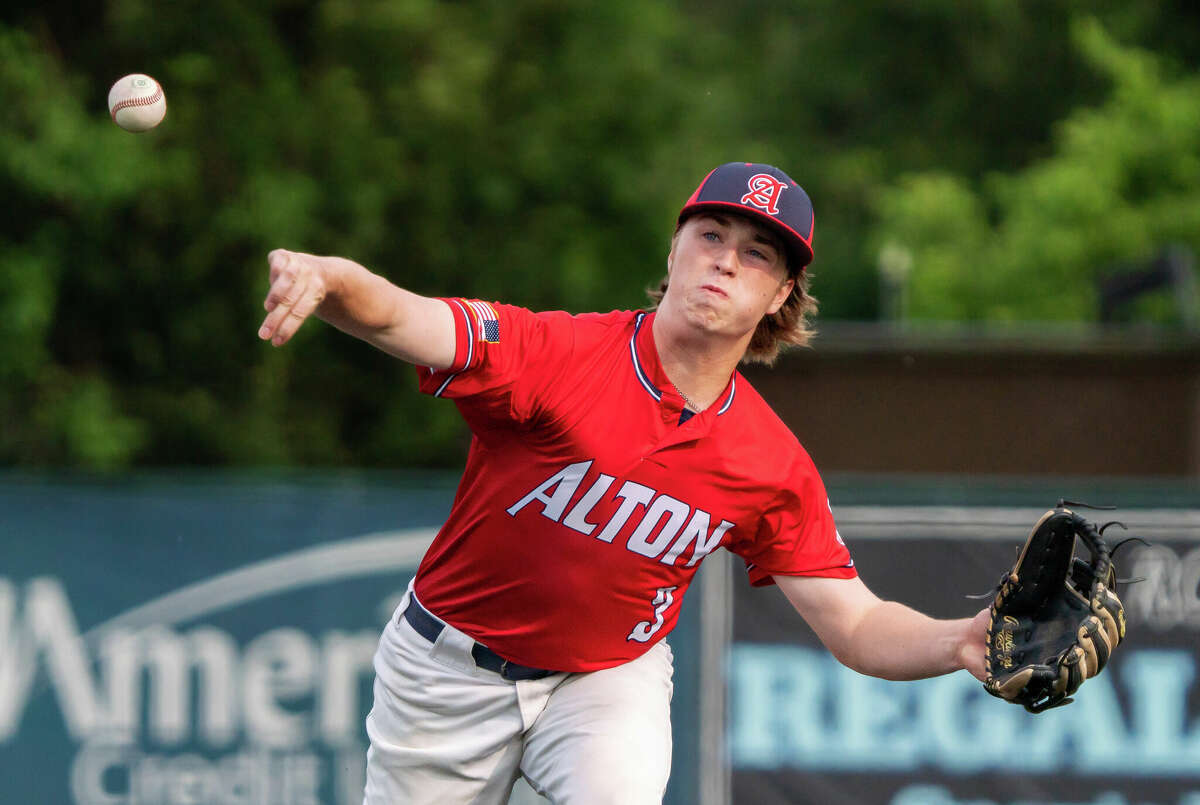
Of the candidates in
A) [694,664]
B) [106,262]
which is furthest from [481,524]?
[106,262]

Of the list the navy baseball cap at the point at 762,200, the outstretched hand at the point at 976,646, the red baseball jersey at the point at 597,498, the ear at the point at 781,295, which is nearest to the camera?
the outstretched hand at the point at 976,646

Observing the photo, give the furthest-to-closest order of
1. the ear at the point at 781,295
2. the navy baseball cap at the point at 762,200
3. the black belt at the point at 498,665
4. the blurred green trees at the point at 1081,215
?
1. the blurred green trees at the point at 1081,215
2. the ear at the point at 781,295
3. the black belt at the point at 498,665
4. the navy baseball cap at the point at 762,200

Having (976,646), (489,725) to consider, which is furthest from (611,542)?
(976,646)

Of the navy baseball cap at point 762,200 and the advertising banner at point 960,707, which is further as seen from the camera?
the advertising banner at point 960,707

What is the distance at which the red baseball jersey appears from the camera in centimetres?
422

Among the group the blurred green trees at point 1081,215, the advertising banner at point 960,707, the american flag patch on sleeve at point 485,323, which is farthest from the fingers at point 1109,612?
the blurred green trees at point 1081,215

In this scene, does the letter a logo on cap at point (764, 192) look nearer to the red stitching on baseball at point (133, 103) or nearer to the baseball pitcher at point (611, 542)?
the baseball pitcher at point (611, 542)

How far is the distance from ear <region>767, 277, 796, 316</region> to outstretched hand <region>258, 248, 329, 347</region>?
1576mm

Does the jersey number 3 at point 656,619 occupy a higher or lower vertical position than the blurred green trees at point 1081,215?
lower

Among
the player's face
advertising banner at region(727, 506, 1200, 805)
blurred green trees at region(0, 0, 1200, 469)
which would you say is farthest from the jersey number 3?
blurred green trees at region(0, 0, 1200, 469)

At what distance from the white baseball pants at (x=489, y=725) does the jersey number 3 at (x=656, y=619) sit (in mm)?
92

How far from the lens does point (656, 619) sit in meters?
4.56

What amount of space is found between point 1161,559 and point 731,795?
2.31 meters

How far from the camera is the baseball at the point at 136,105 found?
4664mm
